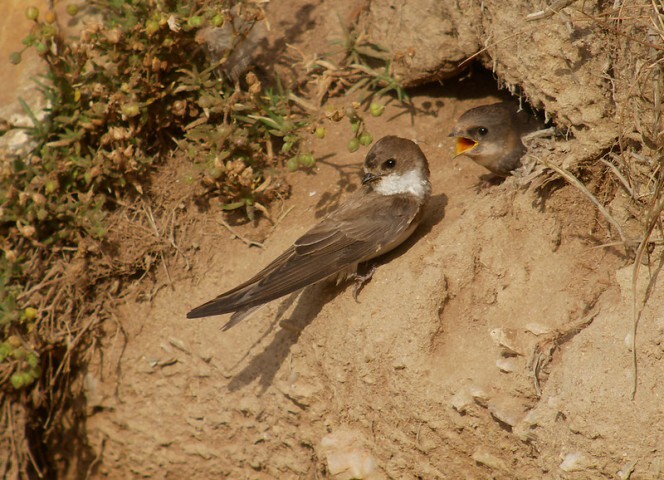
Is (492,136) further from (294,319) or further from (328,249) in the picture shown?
(294,319)

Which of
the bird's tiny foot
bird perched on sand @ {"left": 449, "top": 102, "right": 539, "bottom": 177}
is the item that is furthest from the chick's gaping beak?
the bird's tiny foot

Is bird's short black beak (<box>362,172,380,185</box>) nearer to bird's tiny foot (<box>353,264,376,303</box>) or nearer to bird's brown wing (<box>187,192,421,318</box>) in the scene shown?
bird's brown wing (<box>187,192,421,318</box>)

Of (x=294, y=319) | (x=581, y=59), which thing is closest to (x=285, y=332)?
(x=294, y=319)

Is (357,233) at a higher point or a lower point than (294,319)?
higher

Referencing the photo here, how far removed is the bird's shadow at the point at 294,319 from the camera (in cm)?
354

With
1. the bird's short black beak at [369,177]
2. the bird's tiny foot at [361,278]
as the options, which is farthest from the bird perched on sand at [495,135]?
the bird's tiny foot at [361,278]

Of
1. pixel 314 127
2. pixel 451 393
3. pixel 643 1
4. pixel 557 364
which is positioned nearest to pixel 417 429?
pixel 451 393

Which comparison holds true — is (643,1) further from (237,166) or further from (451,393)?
(237,166)

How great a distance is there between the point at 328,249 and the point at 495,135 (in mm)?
965

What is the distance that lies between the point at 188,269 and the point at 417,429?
4.98ft

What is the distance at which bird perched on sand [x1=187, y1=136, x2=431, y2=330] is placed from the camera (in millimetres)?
3281

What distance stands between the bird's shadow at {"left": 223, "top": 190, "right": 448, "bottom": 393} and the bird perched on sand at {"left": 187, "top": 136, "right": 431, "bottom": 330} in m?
0.09

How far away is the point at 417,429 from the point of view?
304 centimetres

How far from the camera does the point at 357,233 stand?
11.3 ft
